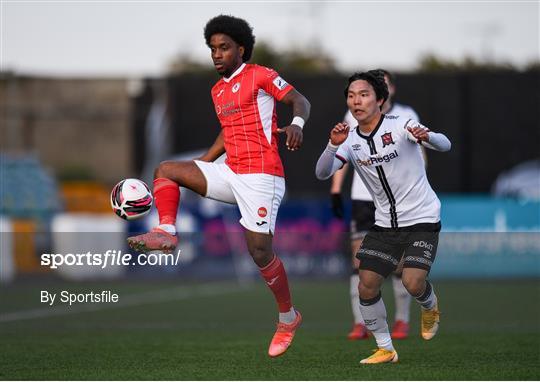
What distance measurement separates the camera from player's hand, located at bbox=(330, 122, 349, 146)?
8266 millimetres

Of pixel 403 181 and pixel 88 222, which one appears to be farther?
pixel 88 222

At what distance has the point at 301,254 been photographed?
69.0ft

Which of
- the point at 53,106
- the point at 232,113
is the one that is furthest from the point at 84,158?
the point at 232,113

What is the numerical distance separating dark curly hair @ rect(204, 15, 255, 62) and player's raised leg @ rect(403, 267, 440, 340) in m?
2.12

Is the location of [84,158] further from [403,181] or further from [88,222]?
[403,181]

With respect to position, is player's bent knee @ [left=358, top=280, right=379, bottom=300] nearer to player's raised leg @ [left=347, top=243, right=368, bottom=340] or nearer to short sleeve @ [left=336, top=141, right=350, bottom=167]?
short sleeve @ [left=336, top=141, right=350, bottom=167]

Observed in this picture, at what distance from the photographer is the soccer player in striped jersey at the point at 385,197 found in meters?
8.52

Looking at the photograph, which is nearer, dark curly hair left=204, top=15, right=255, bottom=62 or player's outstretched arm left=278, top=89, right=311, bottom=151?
player's outstretched arm left=278, top=89, right=311, bottom=151

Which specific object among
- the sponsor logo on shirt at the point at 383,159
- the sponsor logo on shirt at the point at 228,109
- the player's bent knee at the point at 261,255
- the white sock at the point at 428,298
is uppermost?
the sponsor logo on shirt at the point at 228,109

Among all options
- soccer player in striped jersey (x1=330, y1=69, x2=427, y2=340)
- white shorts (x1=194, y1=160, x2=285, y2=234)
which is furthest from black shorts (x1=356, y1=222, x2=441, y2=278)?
soccer player in striped jersey (x1=330, y1=69, x2=427, y2=340)

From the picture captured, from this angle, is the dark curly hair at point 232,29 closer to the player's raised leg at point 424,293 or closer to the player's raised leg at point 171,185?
the player's raised leg at point 171,185

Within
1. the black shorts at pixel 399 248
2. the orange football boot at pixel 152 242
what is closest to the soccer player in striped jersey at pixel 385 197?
the black shorts at pixel 399 248

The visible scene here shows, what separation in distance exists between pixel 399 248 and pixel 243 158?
1.34m

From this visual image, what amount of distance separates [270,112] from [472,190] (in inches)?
707
